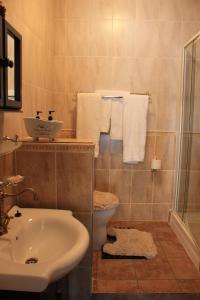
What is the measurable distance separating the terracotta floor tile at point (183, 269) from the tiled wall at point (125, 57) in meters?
0.97

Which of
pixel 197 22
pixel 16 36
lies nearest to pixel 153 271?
pixel 16 36

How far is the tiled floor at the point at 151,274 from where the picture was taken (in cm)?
171

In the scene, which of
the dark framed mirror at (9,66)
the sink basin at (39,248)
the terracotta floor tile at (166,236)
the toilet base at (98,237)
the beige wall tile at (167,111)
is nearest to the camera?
the sink basin at (39,248)

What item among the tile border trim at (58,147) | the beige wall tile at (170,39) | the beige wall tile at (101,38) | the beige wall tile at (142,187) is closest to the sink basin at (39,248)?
the tile border trim at (58,147)

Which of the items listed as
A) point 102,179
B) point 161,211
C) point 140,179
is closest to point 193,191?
point 161,211

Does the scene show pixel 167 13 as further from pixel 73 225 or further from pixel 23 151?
pixel 73 225

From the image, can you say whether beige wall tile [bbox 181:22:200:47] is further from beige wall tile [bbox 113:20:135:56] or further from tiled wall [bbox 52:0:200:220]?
beige wall tile [bbox 113:20:135:56]

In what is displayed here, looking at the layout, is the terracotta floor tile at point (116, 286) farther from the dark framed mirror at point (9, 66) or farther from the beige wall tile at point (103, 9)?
the beige wall tile at point (103, 9)

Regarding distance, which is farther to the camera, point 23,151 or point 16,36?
point 23,151

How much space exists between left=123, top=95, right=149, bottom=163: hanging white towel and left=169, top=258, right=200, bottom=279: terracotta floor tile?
1000 mm

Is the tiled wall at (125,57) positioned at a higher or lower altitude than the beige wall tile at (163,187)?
higher

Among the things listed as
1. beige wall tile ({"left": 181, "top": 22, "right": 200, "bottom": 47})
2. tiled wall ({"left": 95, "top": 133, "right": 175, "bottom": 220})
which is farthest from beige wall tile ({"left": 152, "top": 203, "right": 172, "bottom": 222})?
beige wall tile ({"left": 181, "top": 22, "right": 200, "bottom": 47})

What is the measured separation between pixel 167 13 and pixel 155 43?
1.03 ft

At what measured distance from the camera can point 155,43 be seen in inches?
101
